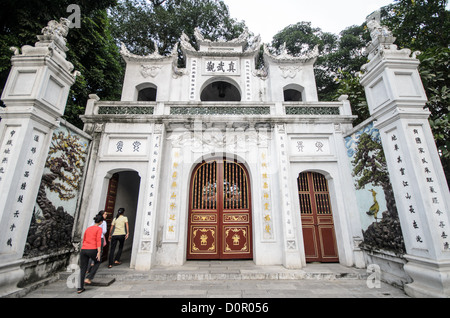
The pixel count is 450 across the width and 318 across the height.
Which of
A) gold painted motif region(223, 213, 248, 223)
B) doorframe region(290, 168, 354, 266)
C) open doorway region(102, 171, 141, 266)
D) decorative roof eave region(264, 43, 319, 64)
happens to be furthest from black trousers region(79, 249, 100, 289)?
decorative roof eave region(264, 43, 319, 64)

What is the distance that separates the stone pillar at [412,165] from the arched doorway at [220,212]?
3.87 m

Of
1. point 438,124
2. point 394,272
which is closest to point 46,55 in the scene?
point 394,272

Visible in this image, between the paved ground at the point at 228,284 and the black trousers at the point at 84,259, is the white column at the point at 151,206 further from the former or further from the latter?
the black trousers at the point at 84,259

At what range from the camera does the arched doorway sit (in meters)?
6.24

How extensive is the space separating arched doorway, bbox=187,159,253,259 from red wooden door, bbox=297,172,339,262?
5.77ft

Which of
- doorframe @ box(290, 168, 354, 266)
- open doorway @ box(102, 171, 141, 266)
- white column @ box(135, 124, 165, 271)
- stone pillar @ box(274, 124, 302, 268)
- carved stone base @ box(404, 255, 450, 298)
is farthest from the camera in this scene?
open doorway @ box(102, 171, 141, 266)

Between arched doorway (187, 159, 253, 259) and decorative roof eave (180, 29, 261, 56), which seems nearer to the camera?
arched doorway (187, 159, 253, 259)

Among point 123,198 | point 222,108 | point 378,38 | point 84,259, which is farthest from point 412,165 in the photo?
point 123,198

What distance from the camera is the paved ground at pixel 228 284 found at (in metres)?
3.92

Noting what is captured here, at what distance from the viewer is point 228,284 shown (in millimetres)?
4484

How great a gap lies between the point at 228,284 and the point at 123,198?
5.21 meters

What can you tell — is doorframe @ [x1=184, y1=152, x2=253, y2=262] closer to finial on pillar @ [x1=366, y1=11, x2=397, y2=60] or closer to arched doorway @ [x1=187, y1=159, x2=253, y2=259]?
arched doorway @ [x1=187, y1=159, x2=253, y2=259]

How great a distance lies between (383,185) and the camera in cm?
497

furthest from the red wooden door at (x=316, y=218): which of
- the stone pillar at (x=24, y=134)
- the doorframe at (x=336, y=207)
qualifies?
the stone pillar at (x=24, y=134)
